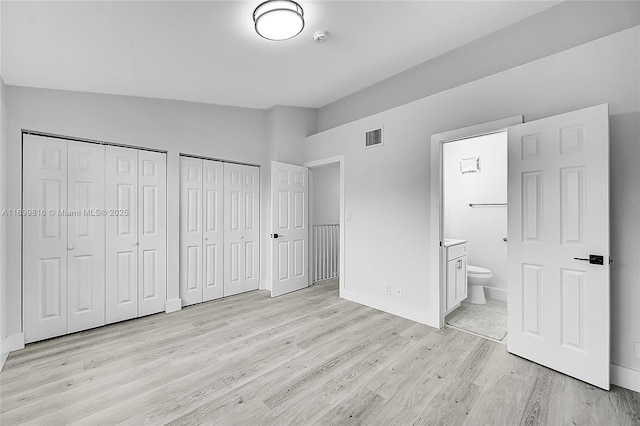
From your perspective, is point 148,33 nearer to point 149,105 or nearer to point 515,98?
point 149,105

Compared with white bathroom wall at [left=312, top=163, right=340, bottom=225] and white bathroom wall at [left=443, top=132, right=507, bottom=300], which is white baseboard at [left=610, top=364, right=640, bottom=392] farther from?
white bathroom wall at [left=312, top=163, right=340, bottom=225]

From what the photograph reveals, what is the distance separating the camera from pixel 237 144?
4.12m

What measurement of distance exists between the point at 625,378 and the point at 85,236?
4767 mm

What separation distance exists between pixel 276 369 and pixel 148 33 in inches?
110

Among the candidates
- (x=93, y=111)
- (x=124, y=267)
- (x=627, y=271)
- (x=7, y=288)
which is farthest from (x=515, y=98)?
(x=7, y=288)

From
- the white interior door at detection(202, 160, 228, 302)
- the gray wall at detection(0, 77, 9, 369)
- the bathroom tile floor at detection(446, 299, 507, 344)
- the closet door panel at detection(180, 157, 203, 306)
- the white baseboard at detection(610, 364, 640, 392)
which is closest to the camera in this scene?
the white baseboard at detection(610, 364, 640, 392)

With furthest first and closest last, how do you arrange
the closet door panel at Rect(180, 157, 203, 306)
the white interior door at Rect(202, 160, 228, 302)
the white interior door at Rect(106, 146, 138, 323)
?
the white interior door at Rect(202, 160, 228, 302) < the closet door panel at Rect(180, 157, 203, 306) < the white interior door at Rect(106, 146, 138, 323)

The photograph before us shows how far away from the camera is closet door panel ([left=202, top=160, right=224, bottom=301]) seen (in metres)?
3.85

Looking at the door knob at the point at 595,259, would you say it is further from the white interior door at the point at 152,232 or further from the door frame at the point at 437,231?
the white interior door at the point at 152,232

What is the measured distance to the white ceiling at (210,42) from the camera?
1.95 meters

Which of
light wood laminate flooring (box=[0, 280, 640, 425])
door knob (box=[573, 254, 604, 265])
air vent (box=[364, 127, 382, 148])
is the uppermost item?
air vent (box=[364, 127, 382, 148])

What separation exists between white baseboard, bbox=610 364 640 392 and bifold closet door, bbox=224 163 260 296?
3.93 metres

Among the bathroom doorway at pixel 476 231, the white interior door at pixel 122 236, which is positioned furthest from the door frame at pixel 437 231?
the white interior door at pixel 122 236

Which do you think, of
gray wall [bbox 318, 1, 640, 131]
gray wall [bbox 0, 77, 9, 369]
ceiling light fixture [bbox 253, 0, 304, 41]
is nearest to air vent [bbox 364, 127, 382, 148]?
gray wall [bbox 318, 1, 640, 131]
